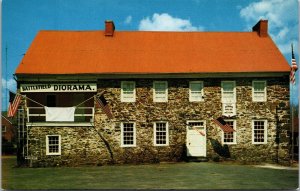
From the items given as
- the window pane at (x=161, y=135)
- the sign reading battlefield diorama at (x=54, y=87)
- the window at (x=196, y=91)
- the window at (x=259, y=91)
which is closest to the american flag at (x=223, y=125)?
the window at (x=196, y=91)

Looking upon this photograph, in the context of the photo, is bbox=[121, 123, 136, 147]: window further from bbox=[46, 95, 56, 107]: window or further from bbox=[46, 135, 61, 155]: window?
bbox=[46, 95, 56, 107]: window

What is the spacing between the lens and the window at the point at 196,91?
20.9 meters

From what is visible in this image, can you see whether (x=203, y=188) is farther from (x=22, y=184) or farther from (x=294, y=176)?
(x=22, y=184)

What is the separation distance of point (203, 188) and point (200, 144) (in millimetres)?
6461

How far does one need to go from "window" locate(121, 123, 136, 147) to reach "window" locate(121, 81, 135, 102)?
1472 millimetres

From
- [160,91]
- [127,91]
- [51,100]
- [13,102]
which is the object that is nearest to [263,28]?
[160,91]

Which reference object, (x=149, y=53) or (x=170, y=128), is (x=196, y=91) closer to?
(x=170, y=128)

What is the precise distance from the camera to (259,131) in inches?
821

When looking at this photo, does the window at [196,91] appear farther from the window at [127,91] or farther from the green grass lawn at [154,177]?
the green grass lawn at [154,177]

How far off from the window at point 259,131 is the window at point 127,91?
7050 mm

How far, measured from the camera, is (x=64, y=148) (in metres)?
20.4

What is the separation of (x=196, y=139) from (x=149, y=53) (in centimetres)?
572

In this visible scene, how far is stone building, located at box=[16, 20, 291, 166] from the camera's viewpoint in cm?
2036

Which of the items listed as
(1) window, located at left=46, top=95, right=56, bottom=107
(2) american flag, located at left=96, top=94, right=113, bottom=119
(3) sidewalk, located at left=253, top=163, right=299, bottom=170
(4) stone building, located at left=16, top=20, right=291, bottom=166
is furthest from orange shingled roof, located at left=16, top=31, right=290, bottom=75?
(3) sidewalk, located at left=253, top=163, right=299, bottom=170
